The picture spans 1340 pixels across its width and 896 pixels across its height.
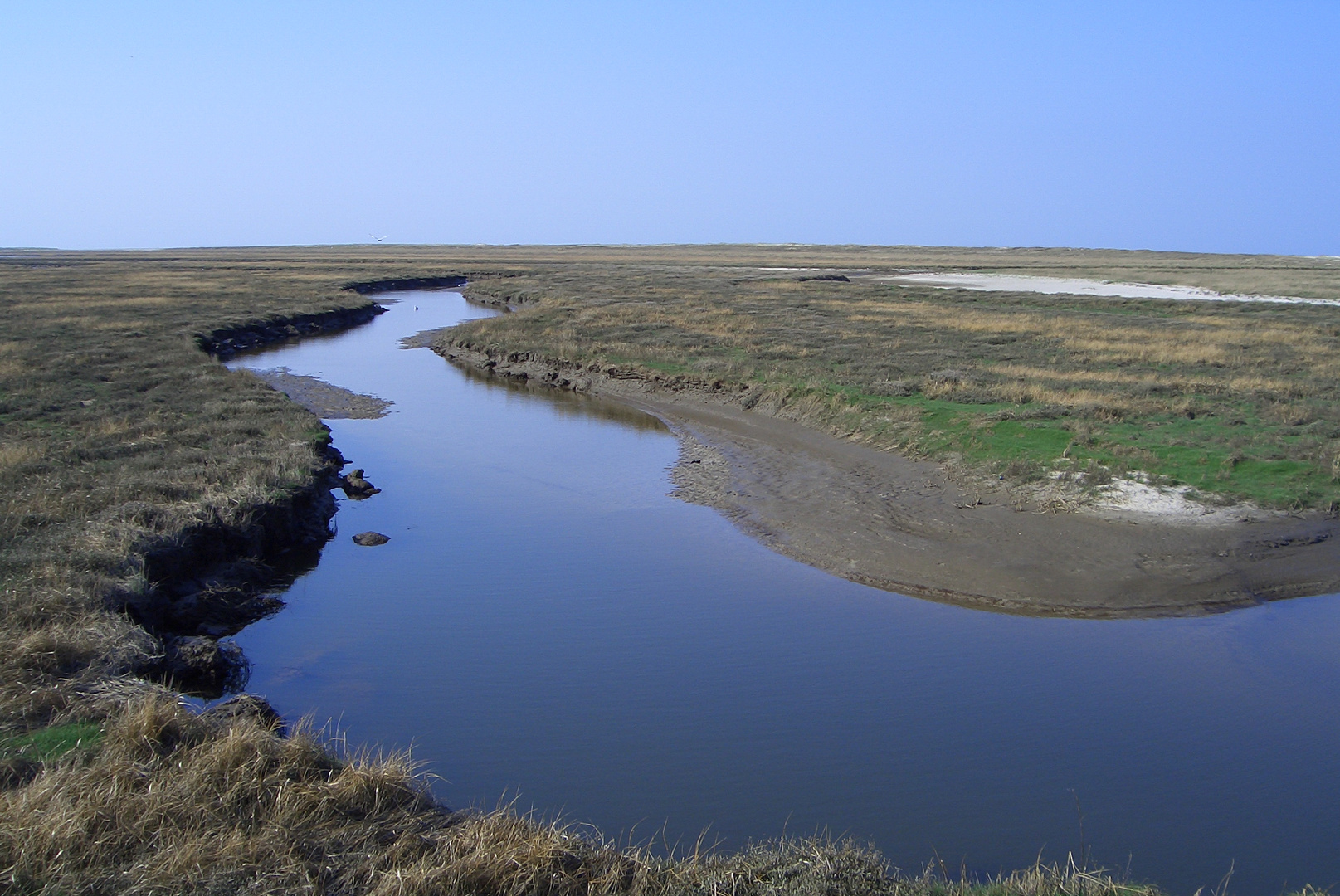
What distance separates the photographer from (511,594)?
519 inches

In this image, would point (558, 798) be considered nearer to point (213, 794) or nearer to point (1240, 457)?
point (213, 794)

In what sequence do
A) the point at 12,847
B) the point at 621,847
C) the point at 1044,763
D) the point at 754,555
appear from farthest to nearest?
the point at 754,555 < the point at 1044,763 < the point at 621,847 < the point at 12,847

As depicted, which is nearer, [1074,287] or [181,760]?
[181,760]

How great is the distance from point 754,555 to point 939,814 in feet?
24.2

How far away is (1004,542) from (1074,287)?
181 ft

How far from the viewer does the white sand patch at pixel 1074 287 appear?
55125 mm

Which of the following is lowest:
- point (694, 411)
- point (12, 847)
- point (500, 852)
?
point (694, 411)

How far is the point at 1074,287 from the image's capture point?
63.6m

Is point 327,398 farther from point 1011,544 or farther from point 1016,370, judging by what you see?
point 1011,544

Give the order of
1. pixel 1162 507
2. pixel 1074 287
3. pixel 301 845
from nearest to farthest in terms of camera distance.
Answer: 1. pixel 301 845
2. pixel 1162 507
3. pixel 1074 287

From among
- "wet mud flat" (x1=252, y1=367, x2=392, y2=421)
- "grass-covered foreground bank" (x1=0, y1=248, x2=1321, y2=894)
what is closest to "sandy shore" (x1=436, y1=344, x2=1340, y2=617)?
"grass-covered foreground bank" (x1=0, y1=248, x2=1321, y2=894)

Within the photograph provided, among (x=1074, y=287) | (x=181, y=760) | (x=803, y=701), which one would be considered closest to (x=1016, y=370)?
(x=803, y=701)

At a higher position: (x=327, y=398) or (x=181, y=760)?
(x=181, y=760)

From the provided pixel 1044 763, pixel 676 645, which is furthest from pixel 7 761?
pixel 1044 763
